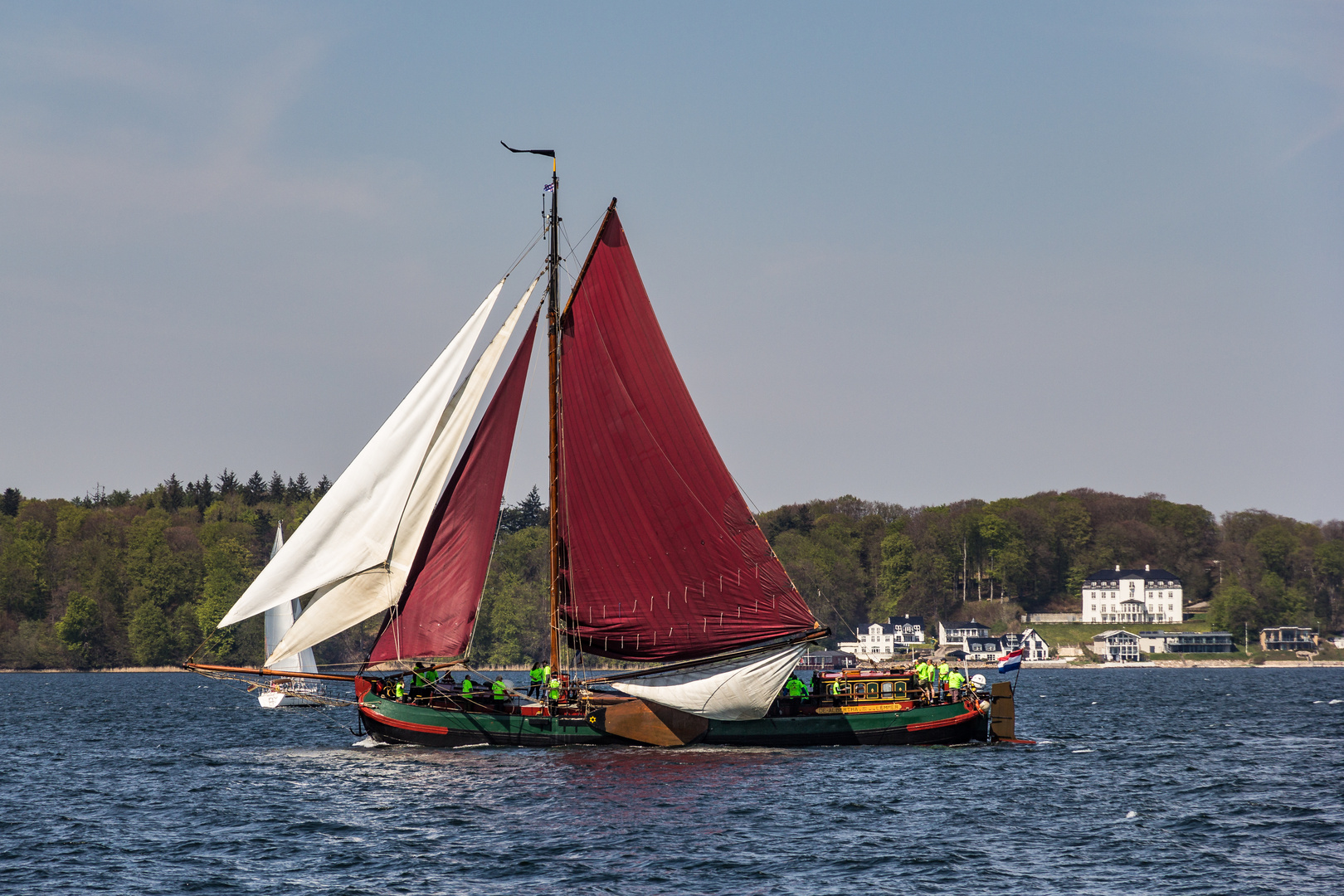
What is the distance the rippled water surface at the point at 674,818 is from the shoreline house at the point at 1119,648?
142 metres

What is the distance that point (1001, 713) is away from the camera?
50.3m

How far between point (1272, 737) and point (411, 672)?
37.2m

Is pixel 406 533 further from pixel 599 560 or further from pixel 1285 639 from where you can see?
pixel 1285 639

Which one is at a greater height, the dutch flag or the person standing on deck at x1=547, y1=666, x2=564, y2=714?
the dutch flag

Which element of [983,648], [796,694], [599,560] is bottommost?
[983,648]

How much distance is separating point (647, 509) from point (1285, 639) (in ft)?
588

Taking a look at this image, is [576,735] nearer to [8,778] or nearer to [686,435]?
[686,435]

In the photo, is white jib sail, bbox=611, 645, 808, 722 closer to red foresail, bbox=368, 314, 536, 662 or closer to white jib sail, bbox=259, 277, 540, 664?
red foresail, bbox=368, 314, 536, 662

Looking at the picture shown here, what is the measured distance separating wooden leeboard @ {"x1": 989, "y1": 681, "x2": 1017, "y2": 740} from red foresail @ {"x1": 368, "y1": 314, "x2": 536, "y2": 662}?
760 inches

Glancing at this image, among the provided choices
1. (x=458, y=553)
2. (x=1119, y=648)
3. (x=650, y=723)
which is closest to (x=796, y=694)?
(x=650, y=723)

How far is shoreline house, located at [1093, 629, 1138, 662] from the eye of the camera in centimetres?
19375

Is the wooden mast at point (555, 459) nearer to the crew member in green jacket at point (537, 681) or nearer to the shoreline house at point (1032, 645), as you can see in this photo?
the crew member in green jacket at point (537, 681)

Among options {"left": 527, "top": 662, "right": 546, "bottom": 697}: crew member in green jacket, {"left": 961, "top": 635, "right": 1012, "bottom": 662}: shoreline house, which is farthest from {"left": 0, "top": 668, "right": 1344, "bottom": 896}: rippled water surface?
{"left": 961, "top": 635, "right": 1012, "bottom": 662}: shoreline house

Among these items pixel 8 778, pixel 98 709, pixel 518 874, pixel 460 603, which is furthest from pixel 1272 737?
pixel 98 709
